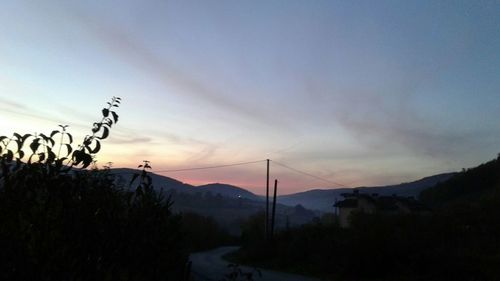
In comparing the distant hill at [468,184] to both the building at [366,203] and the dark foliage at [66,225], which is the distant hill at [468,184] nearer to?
the building at [366,203]

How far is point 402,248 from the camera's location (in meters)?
27.7

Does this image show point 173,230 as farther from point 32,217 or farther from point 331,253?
point 331,253

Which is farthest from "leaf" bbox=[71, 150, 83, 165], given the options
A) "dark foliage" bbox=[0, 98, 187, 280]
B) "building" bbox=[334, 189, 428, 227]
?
"building" bbox=[334, 189, 428, 227]

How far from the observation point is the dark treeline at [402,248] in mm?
23984

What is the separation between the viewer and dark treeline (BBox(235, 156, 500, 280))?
78.7ft

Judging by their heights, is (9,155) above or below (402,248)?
below

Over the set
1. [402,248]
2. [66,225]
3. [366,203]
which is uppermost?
[366,203]

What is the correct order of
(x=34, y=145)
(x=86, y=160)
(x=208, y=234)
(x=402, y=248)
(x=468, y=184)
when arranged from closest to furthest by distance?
(x=34, y=145), (x=86, y=160), (x=402, y=248), (x=208, y=234), (x=468, y=184)

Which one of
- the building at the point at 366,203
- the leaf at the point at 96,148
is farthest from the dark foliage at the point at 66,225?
the building at the point at 366,203

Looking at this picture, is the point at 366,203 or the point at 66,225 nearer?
the point at 66,225

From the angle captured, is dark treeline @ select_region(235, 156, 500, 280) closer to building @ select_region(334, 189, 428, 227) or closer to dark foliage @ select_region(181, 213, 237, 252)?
dark foliage @ select_region(181, 213, 237, 252)

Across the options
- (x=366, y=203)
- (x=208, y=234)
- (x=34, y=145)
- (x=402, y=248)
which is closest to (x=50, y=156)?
(x=34, y=145)

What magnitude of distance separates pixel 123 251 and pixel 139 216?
35cm

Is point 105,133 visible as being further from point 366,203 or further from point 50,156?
point 366,203
